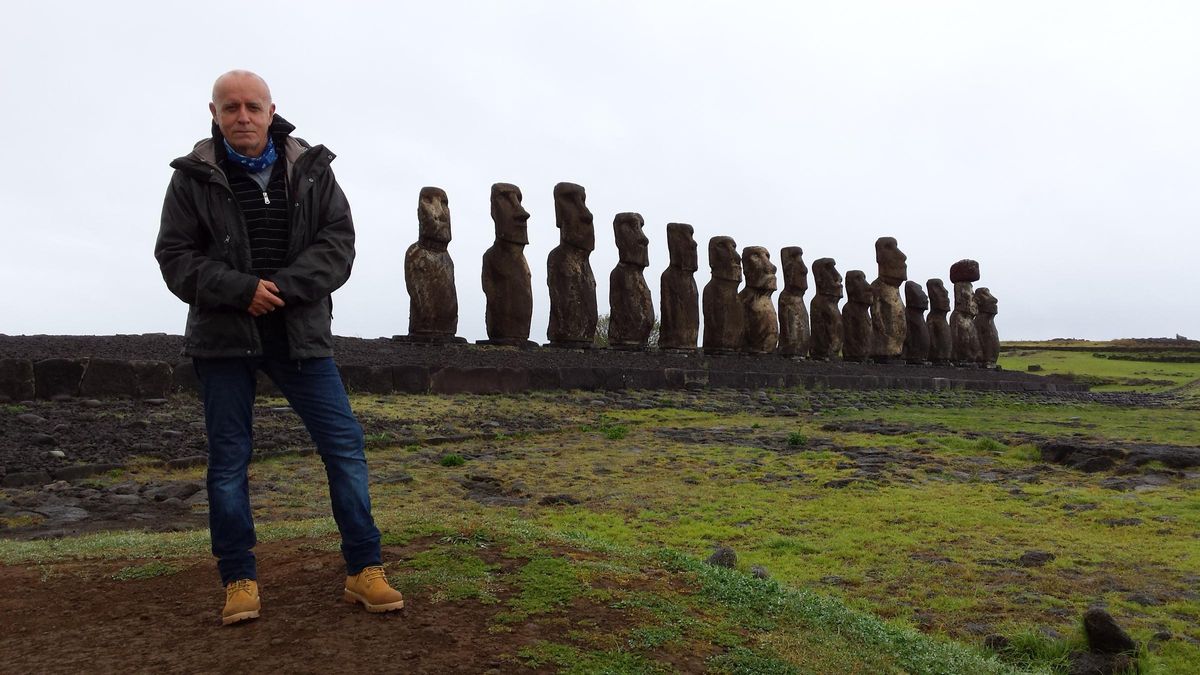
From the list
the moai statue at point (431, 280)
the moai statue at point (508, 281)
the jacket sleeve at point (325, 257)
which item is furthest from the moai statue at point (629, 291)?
the jacket sleeve at point (325, 257)

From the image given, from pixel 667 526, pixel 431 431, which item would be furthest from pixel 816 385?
pixel 667 526

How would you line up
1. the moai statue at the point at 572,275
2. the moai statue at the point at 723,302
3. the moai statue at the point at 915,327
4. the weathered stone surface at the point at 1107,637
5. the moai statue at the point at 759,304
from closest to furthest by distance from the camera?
the weathered stone surface at the point at 1107,637 < the moai statue at the point at 572,275 < the moai statue at the point at 723,302 < the moai statue at the point at 759,304 < the moai statue at the point at 915,327

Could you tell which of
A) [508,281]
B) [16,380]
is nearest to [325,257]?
[16,380]

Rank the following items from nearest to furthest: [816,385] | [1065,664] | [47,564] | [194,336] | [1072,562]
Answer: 1. [194,336]
2. [1065,664]
3. [47,564]
4. [1072,562]
5. [816,385]

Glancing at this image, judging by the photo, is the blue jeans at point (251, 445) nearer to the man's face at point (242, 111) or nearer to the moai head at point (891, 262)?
the man's face at point (242, 111)

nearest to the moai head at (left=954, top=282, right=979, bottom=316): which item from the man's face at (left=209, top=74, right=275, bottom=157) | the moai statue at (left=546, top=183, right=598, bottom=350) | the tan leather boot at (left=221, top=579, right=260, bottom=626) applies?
the moai statue at (left=546, top=183, right=598, bottom=350)

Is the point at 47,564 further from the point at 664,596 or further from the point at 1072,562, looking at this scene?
the point at 1072,562

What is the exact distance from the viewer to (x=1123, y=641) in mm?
3996

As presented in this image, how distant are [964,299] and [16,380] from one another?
31.0 meters

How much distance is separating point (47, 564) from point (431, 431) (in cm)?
643

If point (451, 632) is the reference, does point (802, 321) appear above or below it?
above

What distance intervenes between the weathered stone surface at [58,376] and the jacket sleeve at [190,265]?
754 centimetres

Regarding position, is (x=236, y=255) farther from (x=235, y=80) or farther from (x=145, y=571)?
(x=145, y=571)

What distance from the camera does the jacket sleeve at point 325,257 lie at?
3.53 m
